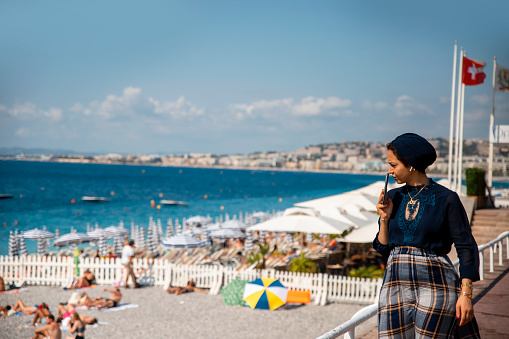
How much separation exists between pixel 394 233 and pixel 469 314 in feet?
1.40

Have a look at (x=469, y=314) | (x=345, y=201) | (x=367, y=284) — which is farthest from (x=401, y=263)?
(x=345, y=201)

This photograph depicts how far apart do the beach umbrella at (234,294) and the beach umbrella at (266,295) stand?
0.32 meters

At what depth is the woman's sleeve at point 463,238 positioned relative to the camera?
1.99 meters

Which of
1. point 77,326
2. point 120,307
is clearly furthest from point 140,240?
point 77,326

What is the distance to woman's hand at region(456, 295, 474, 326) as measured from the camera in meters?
1.96

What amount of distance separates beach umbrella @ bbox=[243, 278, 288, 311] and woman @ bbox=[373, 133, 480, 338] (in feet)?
28.3

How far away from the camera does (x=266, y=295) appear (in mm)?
10523

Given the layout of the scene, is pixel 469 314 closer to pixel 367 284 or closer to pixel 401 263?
pixel 401 263

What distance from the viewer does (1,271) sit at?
13.5m

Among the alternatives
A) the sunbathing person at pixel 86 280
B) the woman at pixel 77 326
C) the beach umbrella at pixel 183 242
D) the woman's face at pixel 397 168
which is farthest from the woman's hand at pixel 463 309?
the beach umbrella at pixel 183 242

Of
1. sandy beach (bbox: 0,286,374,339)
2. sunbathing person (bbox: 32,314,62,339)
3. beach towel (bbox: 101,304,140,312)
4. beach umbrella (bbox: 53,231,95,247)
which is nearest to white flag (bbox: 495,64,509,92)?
sandy beach (bbox: 0,286,374,339)

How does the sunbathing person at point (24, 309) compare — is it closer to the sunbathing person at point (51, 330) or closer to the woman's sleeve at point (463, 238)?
the sunbathing person at point (51, 330)

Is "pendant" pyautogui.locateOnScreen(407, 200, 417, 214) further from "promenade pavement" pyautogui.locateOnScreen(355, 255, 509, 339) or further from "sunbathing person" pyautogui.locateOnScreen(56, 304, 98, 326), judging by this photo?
"sunbathing person" pyautogui.locateOnScreen(56, 304, 98, 326)

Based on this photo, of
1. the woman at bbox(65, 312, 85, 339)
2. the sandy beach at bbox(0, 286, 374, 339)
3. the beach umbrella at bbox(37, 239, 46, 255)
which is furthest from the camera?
the beach umbrella at bbox(37, 239, 46, 255)
